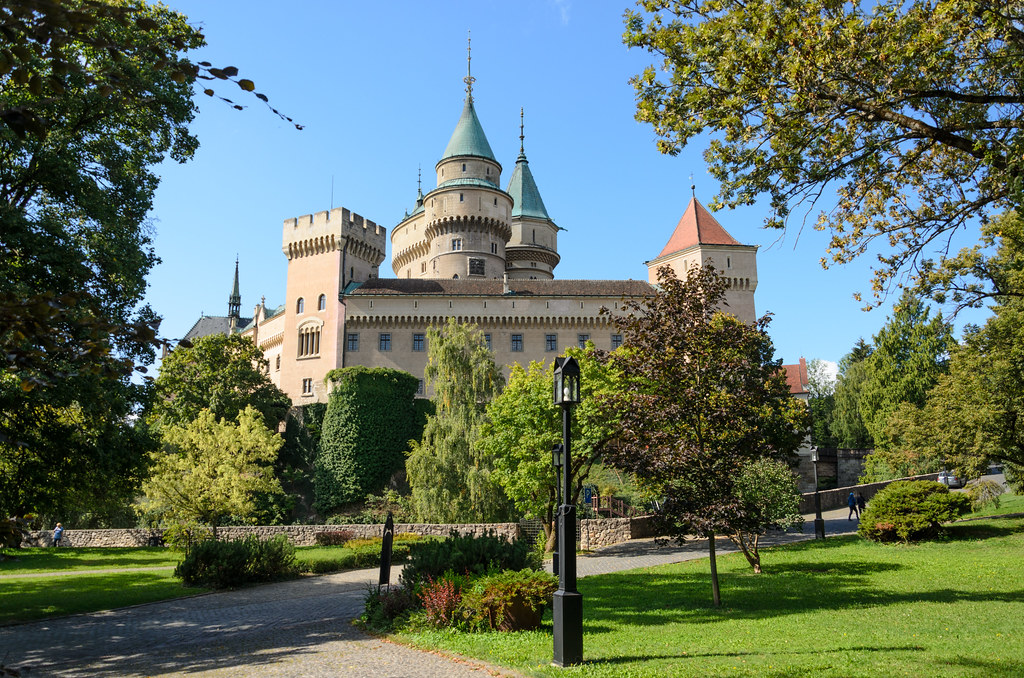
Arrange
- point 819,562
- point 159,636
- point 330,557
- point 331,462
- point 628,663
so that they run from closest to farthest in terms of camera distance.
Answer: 1. point 628,663
2. point 159,636
3. point 819,562
4. point 330,557
5. point 331,462

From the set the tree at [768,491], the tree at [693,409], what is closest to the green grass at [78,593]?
the tree at [693,409]

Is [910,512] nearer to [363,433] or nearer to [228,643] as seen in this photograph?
[228,643]

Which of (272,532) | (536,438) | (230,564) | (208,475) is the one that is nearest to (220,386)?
(272,532)

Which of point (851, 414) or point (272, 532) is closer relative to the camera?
point (272, 532)

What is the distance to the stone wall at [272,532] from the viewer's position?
28.1 metres

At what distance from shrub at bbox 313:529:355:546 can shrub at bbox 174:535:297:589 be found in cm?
966

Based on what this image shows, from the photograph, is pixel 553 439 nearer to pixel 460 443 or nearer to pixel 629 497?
pixel 460 443

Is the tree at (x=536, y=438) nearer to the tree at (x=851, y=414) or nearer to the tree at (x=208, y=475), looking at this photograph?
the tree at (x=208, y=475)

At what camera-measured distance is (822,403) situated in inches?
2566

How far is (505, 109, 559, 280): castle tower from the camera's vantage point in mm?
64750

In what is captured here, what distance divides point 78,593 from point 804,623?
16410mm

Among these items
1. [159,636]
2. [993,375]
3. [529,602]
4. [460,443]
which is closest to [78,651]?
[159,636]

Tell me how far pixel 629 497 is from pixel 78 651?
28.0 m

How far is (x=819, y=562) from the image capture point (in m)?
18.9
